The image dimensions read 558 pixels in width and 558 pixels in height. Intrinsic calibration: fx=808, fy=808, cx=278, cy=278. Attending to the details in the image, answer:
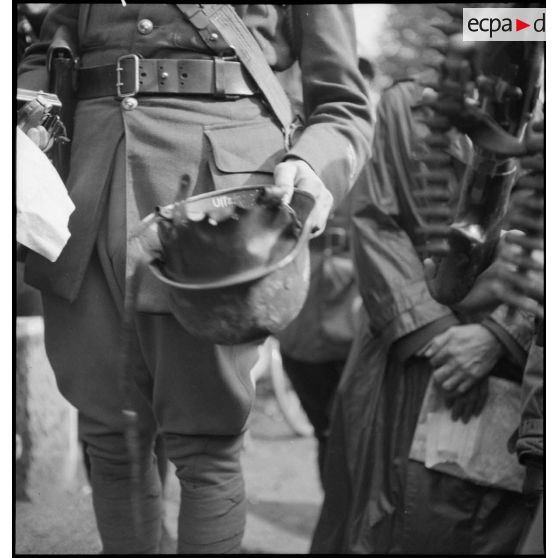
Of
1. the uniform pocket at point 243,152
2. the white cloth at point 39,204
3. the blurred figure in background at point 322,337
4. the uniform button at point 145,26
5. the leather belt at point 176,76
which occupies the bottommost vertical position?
the blurred figure in background at point 322,337

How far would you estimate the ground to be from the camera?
183cm

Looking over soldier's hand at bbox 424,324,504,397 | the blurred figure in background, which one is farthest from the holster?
the blurred figure in background

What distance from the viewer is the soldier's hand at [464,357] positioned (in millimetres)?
1774

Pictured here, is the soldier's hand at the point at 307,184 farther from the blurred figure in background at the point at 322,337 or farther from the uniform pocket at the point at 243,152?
the blurred figure in background at the point at 322,337

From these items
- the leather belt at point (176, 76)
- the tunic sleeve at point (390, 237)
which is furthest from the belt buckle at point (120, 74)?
the tunic sleeve at point (390, 237)

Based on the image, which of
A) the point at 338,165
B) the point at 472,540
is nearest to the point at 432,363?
the point at 472,540

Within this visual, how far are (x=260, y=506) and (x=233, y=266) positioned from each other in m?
1.75

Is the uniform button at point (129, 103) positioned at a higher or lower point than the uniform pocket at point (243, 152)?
higher

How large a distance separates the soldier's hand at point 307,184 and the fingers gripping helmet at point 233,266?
70mm

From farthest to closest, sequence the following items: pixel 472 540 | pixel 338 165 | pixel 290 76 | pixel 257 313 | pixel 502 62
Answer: pixel 472 540, pixel 290 76, pixel 338 165, pixel 502 62, pixel 257 313

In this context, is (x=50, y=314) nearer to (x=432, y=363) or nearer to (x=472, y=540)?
(x=432, y=363)

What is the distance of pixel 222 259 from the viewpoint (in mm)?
1209

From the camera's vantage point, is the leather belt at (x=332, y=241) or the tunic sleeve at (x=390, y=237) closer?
the tunic sleeve at (x=390, y=237)
